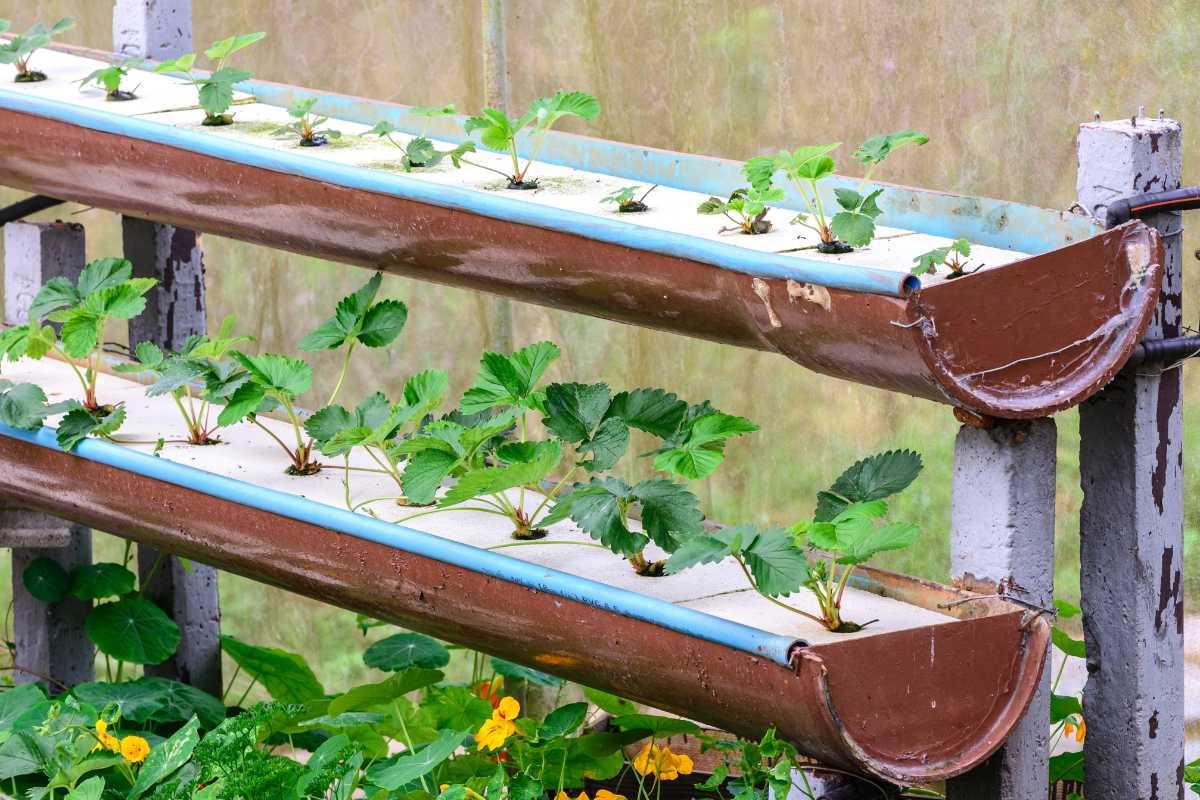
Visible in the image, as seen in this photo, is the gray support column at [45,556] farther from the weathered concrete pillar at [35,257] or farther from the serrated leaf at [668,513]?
the serrated leaf at [668,513]

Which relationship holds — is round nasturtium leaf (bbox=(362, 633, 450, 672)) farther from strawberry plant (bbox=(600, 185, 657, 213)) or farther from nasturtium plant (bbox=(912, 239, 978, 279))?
nasturtium plant (bbox=(912, 239, 978, 279))

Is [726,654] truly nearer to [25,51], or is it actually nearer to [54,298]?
[54,298]

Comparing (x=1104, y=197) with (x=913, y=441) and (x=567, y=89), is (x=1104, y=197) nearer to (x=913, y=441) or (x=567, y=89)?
(x=913, y=441)

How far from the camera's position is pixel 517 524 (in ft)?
7.77

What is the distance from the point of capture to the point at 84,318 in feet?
8.88

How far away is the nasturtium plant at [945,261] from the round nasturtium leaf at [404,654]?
1499 millimetres

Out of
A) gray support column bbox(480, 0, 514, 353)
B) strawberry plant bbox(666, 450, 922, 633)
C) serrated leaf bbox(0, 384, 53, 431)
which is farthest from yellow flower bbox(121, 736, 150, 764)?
gray support column bbox(480, 0, 514, 353)

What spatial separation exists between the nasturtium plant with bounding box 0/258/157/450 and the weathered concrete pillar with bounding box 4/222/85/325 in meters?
0.79

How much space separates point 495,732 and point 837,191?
3.29ft

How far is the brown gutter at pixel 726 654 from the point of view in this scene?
1866mm

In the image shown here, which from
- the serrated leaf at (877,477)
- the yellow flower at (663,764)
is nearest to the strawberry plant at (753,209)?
the serrated leaf at (877,477)

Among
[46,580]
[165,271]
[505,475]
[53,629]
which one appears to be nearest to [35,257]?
[165,271]

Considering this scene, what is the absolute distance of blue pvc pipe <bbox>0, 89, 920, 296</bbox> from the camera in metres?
1.92

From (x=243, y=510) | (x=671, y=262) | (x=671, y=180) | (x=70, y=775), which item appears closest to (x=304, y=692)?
(x=70, y=775)
